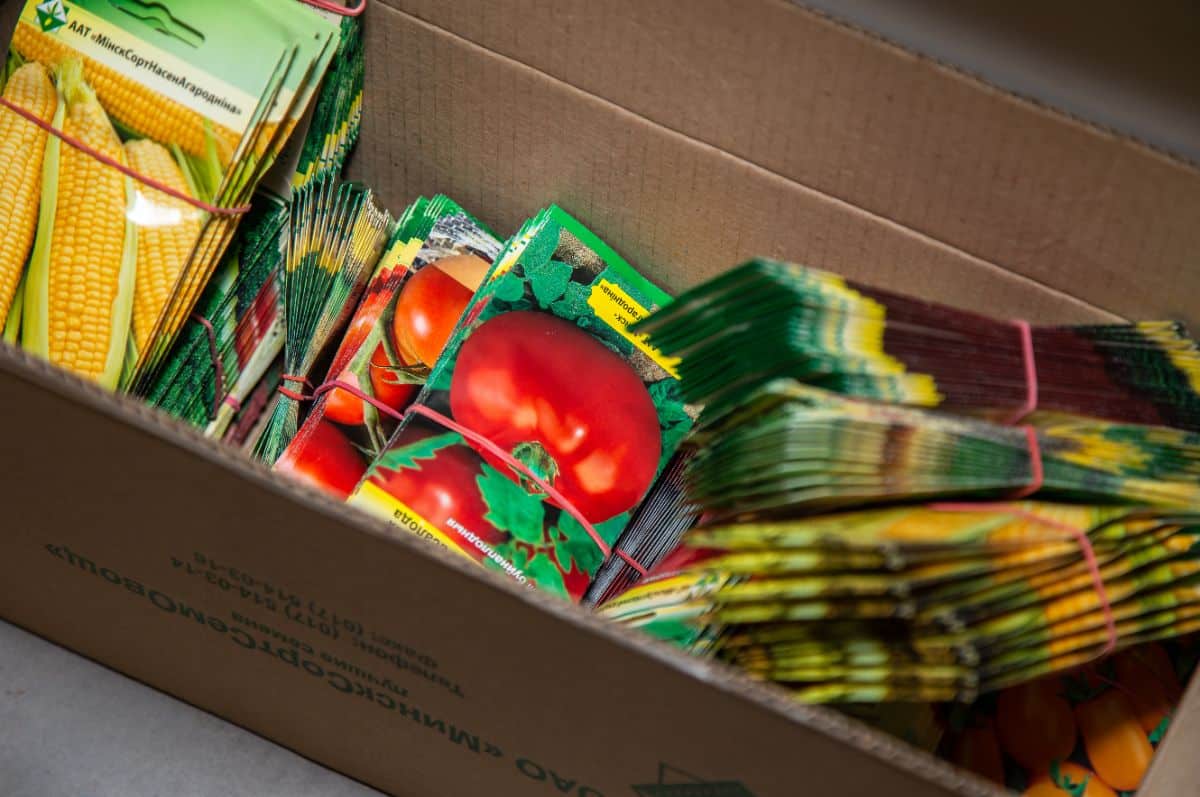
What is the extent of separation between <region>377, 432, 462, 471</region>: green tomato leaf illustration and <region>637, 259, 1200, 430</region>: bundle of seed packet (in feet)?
0.90

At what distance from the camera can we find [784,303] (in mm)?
597

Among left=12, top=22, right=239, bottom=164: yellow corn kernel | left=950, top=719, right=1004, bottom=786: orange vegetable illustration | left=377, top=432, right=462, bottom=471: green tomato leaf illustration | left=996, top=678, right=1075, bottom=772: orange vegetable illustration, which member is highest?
left=12, top=22, right=239, bottom=164: yellow corn kernel

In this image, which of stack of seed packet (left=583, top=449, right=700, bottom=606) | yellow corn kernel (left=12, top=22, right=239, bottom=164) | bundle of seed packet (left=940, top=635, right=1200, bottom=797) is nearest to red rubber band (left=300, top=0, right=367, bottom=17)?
yellow corn kernel (left=12, top=22, right=239, bottom=164)

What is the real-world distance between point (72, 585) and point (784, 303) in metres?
0.65

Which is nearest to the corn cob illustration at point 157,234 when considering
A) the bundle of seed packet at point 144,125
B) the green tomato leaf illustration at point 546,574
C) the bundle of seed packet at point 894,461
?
the bundle of seed packet at point 144,125

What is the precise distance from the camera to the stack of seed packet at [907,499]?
0.55 meters

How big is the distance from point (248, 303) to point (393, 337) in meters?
0.16

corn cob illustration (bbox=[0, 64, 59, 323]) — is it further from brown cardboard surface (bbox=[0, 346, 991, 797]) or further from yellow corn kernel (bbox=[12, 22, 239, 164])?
brown cardboard surface (bbox=[0, 346, 991, 797])

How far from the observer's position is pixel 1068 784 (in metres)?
0.81

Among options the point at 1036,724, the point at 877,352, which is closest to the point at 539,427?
the point at 877,352

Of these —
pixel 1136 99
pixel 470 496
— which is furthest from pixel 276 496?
pixel 1136 99

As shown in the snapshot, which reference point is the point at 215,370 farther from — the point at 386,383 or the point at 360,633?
the point at 360,633

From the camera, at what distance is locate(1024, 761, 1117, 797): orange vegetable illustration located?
799mm

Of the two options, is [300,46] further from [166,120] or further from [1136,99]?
[1136,99]
